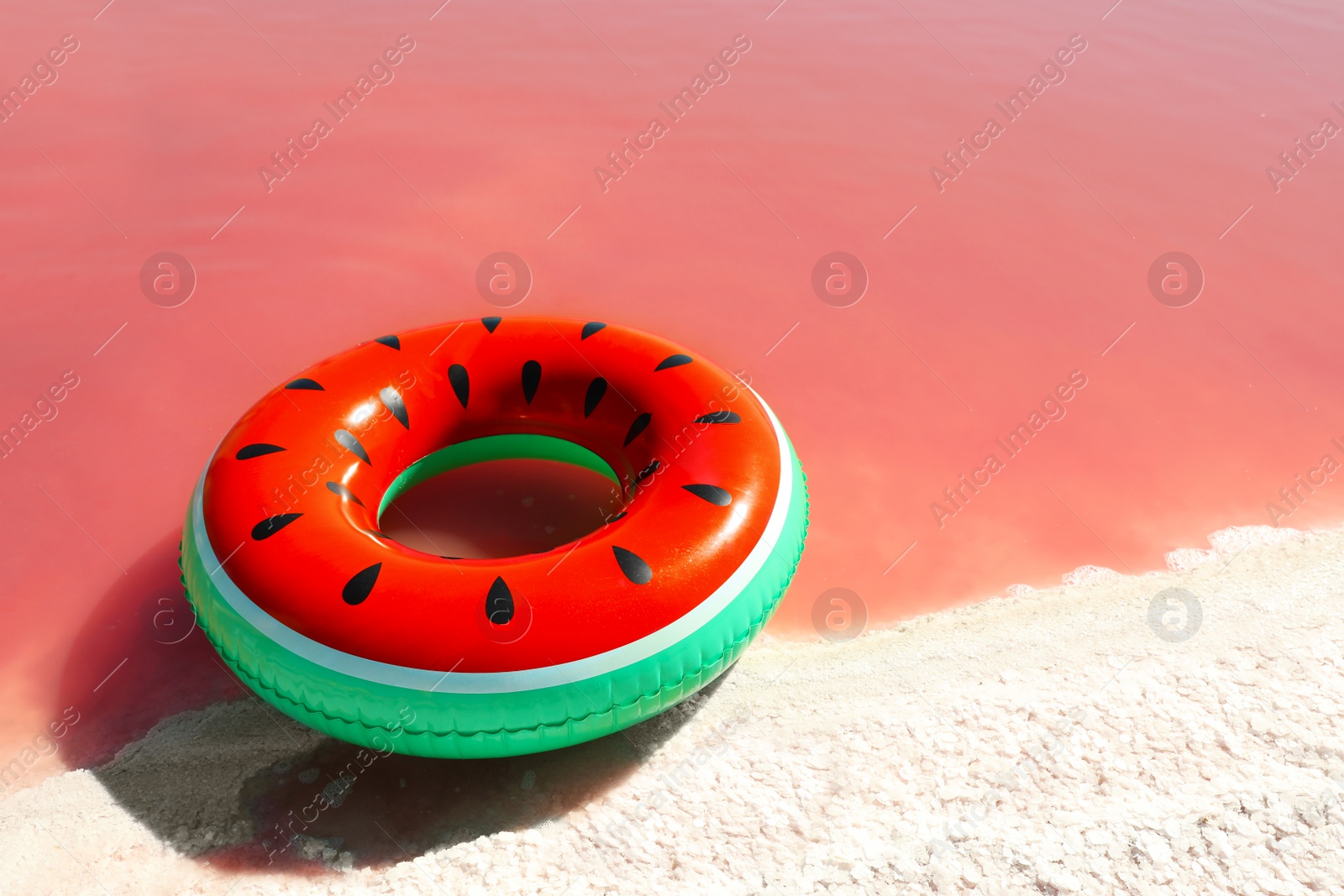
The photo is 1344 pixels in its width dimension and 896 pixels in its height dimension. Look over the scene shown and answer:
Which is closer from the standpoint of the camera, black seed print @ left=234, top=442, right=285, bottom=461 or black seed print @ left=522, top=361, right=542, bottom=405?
black seed print @ left=234, top=442, right=285, bottom=461

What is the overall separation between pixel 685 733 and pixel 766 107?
14.1 feet

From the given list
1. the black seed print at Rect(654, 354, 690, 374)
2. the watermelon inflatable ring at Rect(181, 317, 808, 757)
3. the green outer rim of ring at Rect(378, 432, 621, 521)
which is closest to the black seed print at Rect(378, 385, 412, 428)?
the watermelon inflatable ring at Rect(181, 317, 808, 757)

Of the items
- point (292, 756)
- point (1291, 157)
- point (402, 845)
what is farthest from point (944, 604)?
point (1291, 157)

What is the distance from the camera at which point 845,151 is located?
5.71 metres

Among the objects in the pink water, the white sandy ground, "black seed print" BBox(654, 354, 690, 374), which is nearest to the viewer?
the white sandy ground

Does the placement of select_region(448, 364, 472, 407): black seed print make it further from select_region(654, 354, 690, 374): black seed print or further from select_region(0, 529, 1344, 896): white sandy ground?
select_region(0, 529, 1344, 896): white sandy ground

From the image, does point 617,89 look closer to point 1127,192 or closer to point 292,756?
point 1127,192

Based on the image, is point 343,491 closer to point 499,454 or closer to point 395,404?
point 395,404

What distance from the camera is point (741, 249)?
16.6ft

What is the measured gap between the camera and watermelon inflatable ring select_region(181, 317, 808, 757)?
2.41 m

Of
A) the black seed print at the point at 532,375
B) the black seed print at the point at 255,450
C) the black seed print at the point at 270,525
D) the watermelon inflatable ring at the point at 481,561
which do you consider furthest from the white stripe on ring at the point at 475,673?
the black seed print at the point at 532,375

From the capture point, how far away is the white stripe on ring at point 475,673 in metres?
2.38

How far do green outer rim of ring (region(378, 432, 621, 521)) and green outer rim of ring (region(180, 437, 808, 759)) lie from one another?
76cm

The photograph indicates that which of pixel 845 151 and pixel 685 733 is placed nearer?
pixel 685 733
